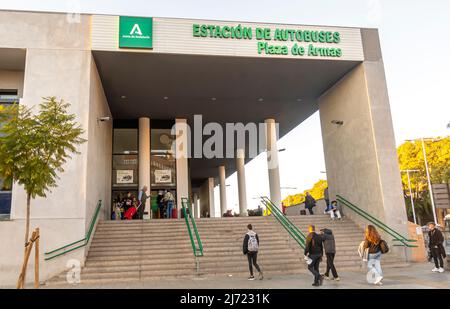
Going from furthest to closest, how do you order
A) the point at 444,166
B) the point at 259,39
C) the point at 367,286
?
1. the point at 444,166
2. the point at 259,39
3. the point at 367,286

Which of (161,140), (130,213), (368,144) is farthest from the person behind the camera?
(161,140)

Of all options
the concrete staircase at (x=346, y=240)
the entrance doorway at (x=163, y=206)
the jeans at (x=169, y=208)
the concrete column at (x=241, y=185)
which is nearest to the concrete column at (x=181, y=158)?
the entrance doorway at (x=163, y=206)

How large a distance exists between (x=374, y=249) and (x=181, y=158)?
15446 millimetres

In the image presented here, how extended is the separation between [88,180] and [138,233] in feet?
9.10

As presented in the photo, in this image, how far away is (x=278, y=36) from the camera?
55.0ft

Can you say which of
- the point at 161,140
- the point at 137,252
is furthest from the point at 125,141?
the point at 137,252

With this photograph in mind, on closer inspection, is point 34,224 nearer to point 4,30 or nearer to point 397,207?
point 4,30

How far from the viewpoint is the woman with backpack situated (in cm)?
957

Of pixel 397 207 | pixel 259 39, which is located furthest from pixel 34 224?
pixel 397 207

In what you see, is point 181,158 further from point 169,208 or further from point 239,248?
point 239,248

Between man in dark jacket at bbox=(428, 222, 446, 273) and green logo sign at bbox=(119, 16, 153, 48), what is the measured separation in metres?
11.8

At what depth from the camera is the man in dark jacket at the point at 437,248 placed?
472 inches

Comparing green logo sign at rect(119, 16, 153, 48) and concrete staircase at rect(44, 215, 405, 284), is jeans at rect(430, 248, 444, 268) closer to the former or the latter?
concrete staircase at rect(44, 215, 405, 284)
